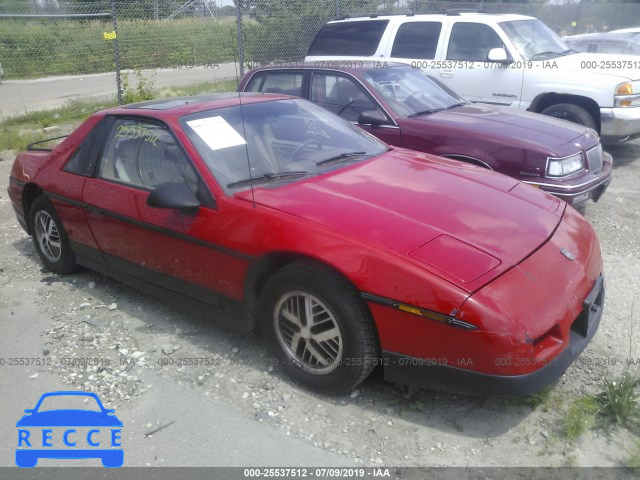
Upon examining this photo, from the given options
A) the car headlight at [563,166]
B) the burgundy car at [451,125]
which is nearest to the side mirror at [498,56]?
the burgundy car at [451,125]

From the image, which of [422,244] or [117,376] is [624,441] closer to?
[422,244]

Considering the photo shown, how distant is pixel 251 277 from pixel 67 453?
4.08 feet

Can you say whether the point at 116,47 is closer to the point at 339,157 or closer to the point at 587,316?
the point at 339,157

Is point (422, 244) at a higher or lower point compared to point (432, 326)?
higher

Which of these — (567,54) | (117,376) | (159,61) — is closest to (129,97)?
(159,61)

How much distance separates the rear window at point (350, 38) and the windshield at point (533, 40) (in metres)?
1.79

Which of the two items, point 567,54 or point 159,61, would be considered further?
point 159,61

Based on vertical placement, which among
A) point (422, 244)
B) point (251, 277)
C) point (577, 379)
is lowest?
point (577, 379)

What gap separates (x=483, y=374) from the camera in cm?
269

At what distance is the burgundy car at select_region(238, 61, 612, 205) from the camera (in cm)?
521

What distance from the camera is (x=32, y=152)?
5.09 meters

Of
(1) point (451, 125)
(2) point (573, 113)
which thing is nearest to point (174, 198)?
(1) point (451, 125)

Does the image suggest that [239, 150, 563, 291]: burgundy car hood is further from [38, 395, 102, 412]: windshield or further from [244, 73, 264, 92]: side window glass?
[244, 73, 264, 92]: side window glass

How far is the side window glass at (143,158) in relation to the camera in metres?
3.68
